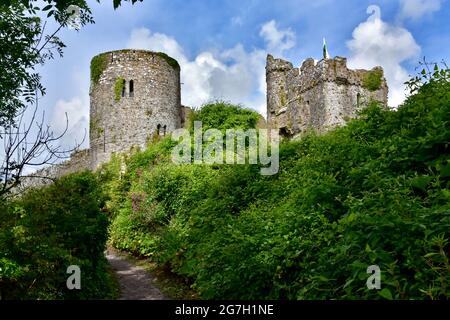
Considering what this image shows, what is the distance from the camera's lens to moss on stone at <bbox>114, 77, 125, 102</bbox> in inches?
1063

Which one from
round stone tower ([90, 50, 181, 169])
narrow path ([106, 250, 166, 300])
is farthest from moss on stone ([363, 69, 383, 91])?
narrow path ([106, 250, 166, 300])

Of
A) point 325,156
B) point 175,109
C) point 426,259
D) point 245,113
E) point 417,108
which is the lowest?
point 426,259

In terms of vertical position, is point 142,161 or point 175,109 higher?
point 175,109

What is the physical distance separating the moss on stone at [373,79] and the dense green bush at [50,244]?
1555 centimetres

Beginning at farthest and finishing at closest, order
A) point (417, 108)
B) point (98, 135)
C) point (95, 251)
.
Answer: point (98, 135)
point (95, 251)
point (417, 108)

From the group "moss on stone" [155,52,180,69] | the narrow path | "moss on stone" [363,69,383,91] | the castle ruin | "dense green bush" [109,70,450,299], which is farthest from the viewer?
"moss on stone" [155,52,180,69]

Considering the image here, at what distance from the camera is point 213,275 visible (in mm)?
8242

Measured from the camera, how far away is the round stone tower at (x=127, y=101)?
1057 inches

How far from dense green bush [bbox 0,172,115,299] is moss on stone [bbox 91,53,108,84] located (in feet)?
59.4

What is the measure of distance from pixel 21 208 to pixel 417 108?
21.6ft

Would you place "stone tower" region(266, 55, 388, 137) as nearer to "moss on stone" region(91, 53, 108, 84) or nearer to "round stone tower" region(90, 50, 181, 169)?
"round stone tower" region(90, 50, 181, 169)
